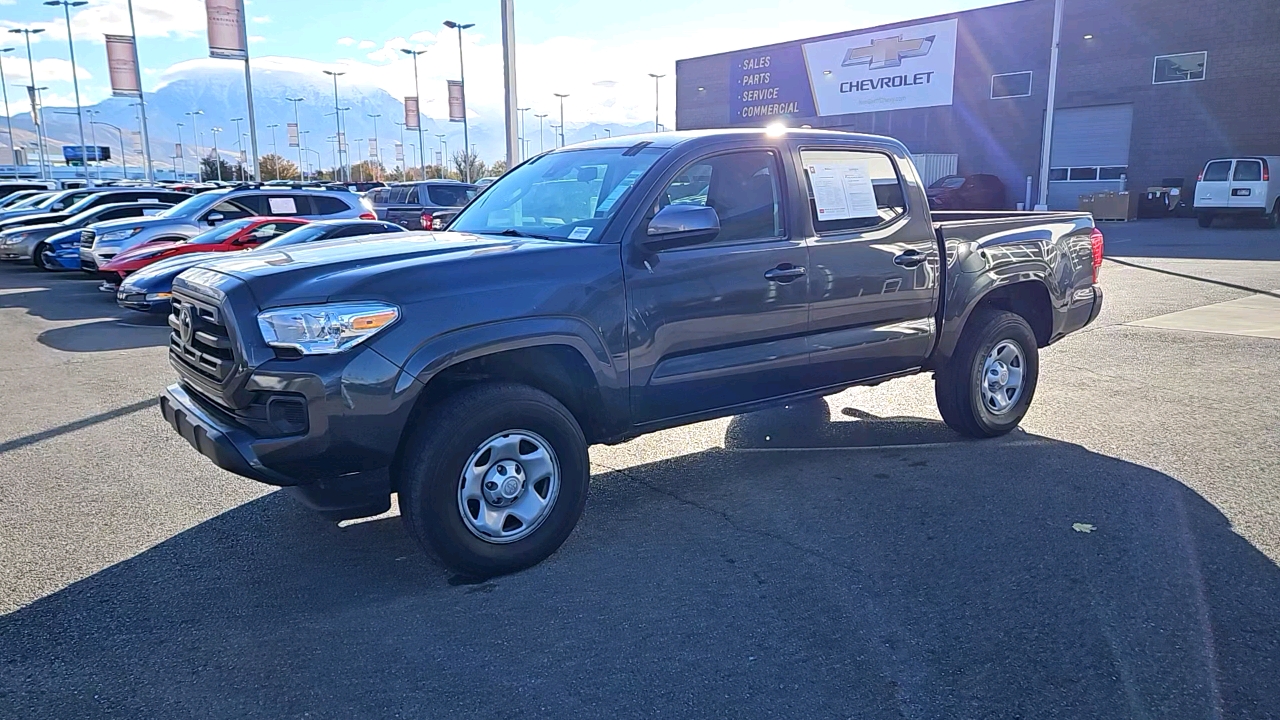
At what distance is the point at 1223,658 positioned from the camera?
10.4 feet

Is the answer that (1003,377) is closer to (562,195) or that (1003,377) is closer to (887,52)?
(562,195)

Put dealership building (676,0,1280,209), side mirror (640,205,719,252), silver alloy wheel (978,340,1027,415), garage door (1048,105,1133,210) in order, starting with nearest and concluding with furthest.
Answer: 1. side mirror (640,205,719,252)
2. silver alloy wheel (978,340,1027,415)
3. dealership building (676,0,1280,209)
4. garage door (1048,105,1133,210)

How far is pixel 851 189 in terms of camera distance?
5.19 metres

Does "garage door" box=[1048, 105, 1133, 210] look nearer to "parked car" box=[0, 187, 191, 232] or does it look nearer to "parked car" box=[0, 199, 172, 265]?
"parked car" box=[0, 187, 191, 232]

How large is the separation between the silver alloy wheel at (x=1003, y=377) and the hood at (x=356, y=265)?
3.17 metres

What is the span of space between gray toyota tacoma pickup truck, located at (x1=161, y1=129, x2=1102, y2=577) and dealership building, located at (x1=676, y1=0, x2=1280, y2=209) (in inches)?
985

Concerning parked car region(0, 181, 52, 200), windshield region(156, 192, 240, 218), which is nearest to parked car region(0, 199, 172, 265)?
windshield region(156, 192, 240, 218)

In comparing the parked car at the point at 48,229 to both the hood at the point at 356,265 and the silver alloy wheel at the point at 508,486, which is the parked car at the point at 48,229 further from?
the silver alloy wheel at the point at 508,486

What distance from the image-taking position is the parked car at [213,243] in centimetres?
1303

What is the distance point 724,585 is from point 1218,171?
2725 cm

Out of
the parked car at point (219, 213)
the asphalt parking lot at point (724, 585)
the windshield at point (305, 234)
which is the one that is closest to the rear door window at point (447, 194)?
the parked car at point (219, 213)

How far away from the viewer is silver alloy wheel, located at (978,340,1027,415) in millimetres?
5898

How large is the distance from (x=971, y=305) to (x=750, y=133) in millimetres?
1935

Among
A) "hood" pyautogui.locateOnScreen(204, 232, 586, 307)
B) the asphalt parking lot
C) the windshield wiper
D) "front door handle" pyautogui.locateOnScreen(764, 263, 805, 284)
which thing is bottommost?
the asphalt parking lot
